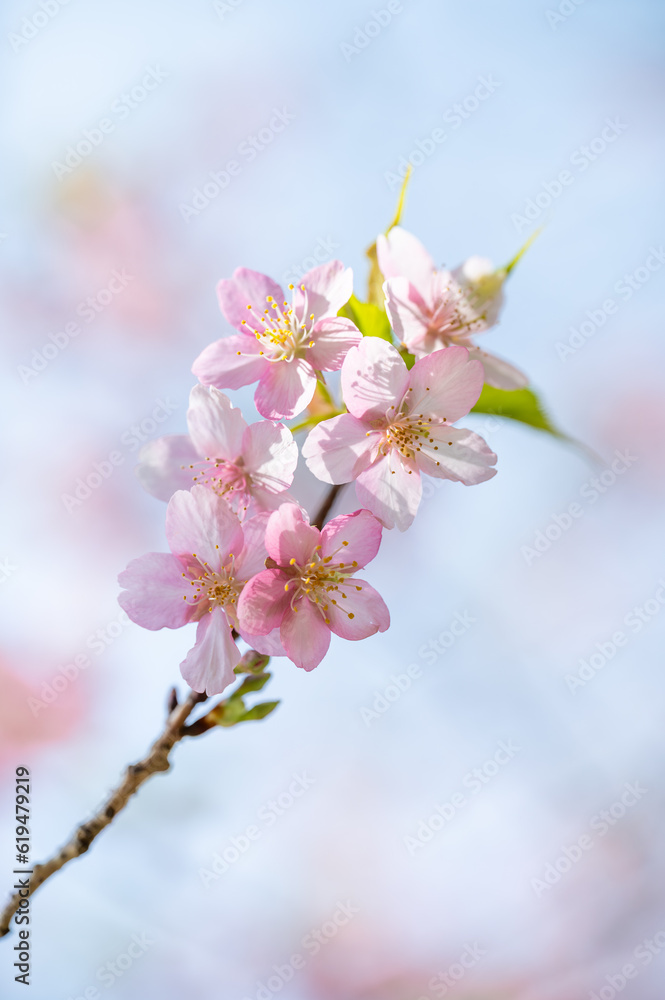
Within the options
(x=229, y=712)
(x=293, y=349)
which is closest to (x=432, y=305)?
(x=293, y=349)

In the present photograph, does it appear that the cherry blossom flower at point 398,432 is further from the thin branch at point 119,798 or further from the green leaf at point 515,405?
the thin branch at point 119,798

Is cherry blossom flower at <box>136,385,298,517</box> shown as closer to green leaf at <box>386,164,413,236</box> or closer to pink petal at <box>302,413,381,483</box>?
pink petal at <box>302,413,381,483</box>

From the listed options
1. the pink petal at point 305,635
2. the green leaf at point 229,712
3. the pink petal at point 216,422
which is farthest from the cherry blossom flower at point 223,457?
the green leaf at point 229,712

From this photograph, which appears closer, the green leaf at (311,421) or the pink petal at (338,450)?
the pink petal at (338,450)

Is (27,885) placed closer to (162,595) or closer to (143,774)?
(143,774)

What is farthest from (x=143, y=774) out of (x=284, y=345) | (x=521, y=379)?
(x=521, y=379)

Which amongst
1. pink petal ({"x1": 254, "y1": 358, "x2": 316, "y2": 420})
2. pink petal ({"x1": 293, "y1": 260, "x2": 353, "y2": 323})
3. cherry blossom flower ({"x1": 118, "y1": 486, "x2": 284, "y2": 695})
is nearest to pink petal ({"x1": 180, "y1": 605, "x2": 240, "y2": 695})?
cherry blossom flower ({"x1": 118, "y1": 486, "x2": 284, "y2": 695})
